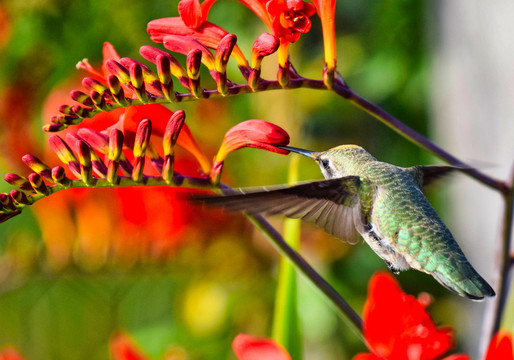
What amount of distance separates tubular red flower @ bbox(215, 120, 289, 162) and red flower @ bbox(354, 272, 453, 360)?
0.19 metres

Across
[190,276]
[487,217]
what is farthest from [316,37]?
[190,276]

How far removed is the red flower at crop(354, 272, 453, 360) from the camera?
683mm

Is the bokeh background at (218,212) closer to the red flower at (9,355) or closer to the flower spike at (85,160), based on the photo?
the red flower at (9,355)

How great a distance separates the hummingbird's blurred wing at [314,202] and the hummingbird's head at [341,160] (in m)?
0.05

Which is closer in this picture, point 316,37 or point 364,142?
point 364,142

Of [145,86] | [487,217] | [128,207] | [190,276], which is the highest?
[145,86]

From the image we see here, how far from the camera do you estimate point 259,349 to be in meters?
0.68

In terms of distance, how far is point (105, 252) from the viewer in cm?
161

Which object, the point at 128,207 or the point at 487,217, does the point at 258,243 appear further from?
the point at 487,217

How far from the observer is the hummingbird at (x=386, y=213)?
2.45 ft

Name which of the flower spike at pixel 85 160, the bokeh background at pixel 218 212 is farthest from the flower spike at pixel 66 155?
the bokeh background at pixel 218 212

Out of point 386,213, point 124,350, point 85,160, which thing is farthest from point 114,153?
point 386,213

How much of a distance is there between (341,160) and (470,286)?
23 cm

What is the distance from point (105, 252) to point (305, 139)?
702mm
